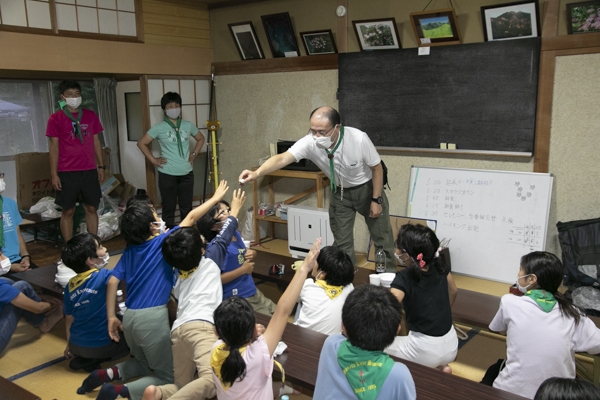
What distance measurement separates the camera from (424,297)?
216cm

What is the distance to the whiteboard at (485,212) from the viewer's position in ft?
13.3

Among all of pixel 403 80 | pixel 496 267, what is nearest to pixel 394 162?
pixel 403 80

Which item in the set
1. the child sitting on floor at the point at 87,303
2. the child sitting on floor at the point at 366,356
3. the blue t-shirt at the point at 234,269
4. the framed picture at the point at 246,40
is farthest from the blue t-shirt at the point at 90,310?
the framed picture at the point at 246,40

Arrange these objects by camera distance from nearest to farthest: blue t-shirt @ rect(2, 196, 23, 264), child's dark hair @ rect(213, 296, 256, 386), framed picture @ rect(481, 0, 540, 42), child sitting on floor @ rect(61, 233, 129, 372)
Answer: child's dark hair @ rect(213, 296, 256, 386)
child sitting on floor @ rect(61, 233, 129, 372)
blue t-shirt @ rect(2, 196, 23, 264)
framed picture @ rect(481, 0, 540, 42)

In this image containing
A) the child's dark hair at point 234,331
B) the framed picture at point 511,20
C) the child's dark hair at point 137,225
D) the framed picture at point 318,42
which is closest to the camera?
the child's dark hair at point 234,331

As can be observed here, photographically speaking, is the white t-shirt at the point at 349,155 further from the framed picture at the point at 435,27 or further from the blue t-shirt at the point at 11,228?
the blue t-shirt at the point at 11,228

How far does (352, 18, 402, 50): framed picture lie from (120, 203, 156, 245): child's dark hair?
9.44 feet

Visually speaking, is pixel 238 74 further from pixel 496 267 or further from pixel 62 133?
pixel 496 267

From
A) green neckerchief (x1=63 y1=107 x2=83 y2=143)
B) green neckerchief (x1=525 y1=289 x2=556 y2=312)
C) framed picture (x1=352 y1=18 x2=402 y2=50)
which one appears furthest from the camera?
green neckerchief (x1=63 y1=107 x2=83 y2=143)

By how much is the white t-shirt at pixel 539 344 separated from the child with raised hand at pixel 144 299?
5.00 ft

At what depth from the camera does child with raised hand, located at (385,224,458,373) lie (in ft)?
7.08

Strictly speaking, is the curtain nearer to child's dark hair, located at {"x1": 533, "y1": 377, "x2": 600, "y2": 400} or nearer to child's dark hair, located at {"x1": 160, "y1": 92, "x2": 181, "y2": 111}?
child's dark hair, located at {"x1": 160, "y1": 92, "x2": 181, "y2": 111}

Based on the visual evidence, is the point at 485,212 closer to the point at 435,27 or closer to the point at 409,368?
the point at 435,27

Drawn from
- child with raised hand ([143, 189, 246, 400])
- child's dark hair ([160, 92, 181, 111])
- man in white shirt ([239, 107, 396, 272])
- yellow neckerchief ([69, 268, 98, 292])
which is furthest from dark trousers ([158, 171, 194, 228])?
child with raised hand ([143, 189, 246, 400])
